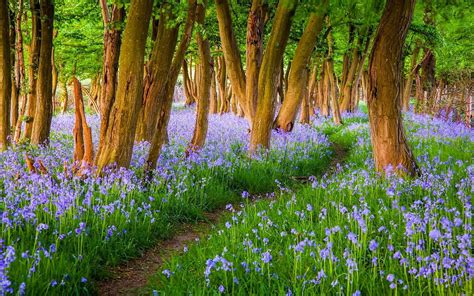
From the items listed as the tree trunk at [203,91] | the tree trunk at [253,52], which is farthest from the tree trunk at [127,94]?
the tree trunk at [253,52]

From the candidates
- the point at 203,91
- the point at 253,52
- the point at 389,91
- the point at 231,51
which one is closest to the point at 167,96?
the point at 203,91

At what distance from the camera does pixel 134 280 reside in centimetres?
459

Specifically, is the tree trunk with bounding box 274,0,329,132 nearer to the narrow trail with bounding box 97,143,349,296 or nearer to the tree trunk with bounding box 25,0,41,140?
the narrow trail with bounding box 97,143,349,296

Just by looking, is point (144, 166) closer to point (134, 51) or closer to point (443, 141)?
point (134, 51)

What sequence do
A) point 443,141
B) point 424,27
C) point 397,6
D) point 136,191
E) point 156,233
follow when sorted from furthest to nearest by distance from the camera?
1. point 424,27
2. point 443,141
3. point 397,6
4. point 136,191
5. point 156,233

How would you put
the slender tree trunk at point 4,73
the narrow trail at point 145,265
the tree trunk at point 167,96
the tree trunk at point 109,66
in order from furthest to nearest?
the slender tree trunk at point 4,73
the tree trunk at point 167,96
the tree trunk at point 109,66
the narrow trail at point 145,265

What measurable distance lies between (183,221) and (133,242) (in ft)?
4.49

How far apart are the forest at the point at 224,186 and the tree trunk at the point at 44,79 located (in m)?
0.04

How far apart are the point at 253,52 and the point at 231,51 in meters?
0.60

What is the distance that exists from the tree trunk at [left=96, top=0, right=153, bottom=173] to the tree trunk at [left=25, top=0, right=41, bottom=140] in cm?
471

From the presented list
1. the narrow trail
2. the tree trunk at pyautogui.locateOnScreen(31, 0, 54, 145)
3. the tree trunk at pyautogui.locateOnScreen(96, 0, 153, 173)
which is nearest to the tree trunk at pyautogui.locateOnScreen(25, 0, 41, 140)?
the tree trunk at pyautogui.locateOnScreen(31, 0, 54, 145)

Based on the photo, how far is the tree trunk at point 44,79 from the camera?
9977mm

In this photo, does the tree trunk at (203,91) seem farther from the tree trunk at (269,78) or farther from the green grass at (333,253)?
the green grass at (333,253)

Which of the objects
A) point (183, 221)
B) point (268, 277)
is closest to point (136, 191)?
point (183, 221)
